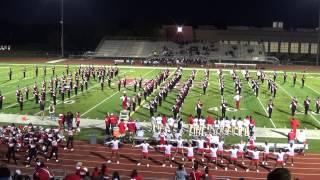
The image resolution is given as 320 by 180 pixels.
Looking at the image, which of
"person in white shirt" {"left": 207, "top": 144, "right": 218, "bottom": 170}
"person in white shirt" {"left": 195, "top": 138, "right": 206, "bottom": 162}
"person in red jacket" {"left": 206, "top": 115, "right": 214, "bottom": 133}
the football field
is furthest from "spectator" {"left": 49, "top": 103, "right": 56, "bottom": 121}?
"person in white shirt" {"left": 207, "top": 144, "right": 218, "bottom": 170}

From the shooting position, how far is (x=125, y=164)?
47.5 ft

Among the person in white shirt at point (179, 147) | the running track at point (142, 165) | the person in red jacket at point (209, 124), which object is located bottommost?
the running track at point (142, 165)

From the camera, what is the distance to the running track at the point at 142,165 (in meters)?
13.7

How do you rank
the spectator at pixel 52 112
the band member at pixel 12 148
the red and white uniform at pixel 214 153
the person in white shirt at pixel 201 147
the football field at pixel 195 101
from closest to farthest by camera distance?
the band member at pixel 12 148 < the red and white uniform at pixel 214 153 < the person in white shirt at pixel 201 147 < the spectator at pixel 52 112 < the football field at pixel 195 101

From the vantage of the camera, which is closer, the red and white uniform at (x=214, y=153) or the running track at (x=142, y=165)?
the running track at (x=142, y=165)

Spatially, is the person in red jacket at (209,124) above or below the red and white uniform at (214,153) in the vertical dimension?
above

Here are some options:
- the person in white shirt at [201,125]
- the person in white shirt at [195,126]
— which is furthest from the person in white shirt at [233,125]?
the person in white shirt at [195,126]

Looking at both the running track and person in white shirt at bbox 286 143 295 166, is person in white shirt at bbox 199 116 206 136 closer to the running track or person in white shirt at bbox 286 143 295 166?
the running track

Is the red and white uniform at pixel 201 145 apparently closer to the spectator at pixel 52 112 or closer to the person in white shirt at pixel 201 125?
the person in white shirt at pixel 201 125

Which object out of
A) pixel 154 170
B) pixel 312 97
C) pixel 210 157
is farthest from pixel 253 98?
pixel 154 170

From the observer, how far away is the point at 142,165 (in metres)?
14.4

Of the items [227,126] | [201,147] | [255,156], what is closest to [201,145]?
[201,147]

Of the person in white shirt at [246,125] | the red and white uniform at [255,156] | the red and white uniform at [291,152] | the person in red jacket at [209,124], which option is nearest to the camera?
the red and white uniform at [255,156]

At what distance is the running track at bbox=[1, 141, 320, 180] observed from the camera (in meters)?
13.7
